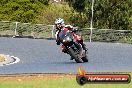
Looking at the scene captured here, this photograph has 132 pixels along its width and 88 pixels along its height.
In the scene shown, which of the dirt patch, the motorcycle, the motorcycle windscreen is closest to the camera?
the dirt patch

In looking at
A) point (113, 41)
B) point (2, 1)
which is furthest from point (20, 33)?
point (2, 1)

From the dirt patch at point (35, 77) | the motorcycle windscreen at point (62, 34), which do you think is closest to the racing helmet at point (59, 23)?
the motorcycle windscreen at point (62, 34)

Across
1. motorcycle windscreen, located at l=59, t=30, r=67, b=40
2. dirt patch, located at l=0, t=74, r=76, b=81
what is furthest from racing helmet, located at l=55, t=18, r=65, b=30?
dirt patch, located at l=0, t=74, r=76, b=81

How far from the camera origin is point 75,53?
20.0 m

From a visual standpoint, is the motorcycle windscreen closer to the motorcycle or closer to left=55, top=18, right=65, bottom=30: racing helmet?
the motorcycle

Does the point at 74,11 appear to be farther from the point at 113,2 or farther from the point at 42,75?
the point at 42,75

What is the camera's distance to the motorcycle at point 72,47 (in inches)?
762

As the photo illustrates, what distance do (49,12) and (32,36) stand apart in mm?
15598

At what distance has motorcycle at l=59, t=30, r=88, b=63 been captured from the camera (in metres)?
19.4

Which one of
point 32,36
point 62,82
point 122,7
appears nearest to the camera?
point 62,82

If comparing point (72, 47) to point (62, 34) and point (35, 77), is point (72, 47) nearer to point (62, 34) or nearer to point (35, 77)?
point (62, 34)

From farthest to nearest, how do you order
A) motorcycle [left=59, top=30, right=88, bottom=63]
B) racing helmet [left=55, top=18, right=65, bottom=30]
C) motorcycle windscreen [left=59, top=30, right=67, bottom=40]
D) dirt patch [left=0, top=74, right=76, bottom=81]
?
motorcycle [left=59, top=30, right=88, bottom=63] → motorcycle windscreen [left=59, top=30, right=67, bottom=40] → racing helmet [left=55, top=18, right=65, bottom=30] → dirt patch [left=0, top=74, right=76, bottom=81]

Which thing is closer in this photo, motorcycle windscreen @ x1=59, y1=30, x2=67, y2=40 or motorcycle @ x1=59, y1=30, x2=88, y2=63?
motorcycle windscreen @ x1=59, y1=30, x2=67, y2=40

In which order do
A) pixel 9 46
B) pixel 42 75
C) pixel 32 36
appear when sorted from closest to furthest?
pixel 42 75, pixel 9 46, pixel 32 36
